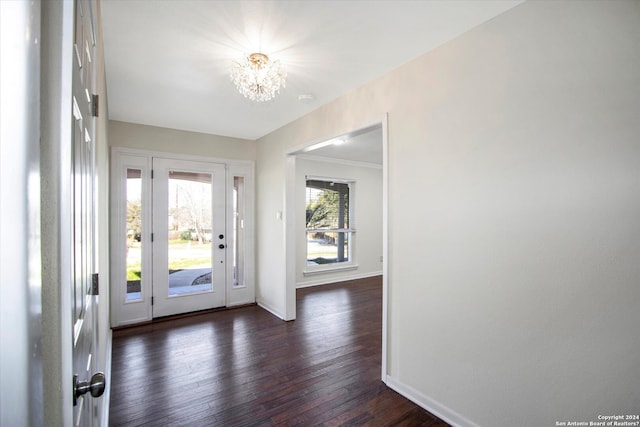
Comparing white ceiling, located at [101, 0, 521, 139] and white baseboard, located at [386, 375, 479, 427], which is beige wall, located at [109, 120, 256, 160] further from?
white baseboard, located at [386, 375, 479, 427]

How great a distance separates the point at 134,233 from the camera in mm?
3922

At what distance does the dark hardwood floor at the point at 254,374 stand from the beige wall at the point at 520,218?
42 cm

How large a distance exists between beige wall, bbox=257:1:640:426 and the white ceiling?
255mm

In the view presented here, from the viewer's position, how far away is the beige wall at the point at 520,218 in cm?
142

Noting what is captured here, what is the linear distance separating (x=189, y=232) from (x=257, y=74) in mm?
2824

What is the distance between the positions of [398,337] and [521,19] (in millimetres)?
2309

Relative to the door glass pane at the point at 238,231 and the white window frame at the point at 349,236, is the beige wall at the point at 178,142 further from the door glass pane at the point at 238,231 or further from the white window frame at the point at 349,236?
the white window frame at the point at 349,236

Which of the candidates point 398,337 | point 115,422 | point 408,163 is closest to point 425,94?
point 408,163

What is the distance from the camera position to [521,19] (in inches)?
67.6

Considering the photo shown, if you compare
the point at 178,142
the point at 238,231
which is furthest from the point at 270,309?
the point at 178,142

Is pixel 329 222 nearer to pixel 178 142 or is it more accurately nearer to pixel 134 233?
pixel 178 142

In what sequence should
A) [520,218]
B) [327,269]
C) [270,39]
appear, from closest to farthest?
1. [520,218]
2. [270,39]
3. [327,269]

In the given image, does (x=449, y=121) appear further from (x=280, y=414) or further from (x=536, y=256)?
(x=280, y=414)

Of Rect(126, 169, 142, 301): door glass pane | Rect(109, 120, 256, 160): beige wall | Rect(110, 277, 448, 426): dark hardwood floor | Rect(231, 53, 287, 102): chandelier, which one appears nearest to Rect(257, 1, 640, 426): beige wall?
Rect(110, 277, 448, 426): dark hardwood floor
